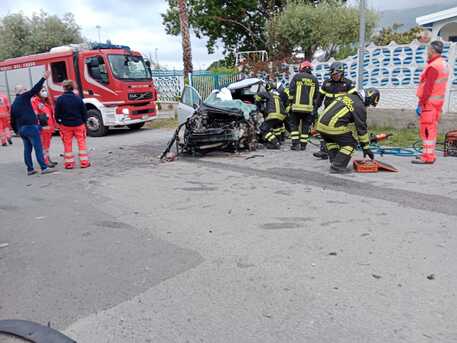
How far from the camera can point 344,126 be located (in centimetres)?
607

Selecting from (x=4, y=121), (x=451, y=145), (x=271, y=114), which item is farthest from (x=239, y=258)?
(x=4, y=121)

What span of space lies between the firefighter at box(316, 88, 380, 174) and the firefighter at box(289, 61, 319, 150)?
167cm

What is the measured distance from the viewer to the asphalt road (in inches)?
99.9

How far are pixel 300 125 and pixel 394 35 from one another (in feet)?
51.9

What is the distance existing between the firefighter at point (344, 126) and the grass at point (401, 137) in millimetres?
2529

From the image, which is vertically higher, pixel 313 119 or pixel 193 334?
pixel 313 119

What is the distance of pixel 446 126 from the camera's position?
9086 millimetres

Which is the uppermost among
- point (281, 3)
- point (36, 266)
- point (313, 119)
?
point (281, 3)

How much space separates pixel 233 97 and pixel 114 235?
595 cm

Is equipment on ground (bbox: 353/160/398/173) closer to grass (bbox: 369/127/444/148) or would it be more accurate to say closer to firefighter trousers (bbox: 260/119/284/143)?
grass (bbox: 369/127/444/148)

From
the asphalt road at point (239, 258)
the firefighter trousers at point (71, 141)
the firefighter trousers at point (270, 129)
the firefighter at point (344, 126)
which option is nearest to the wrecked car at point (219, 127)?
the firefighter trousers at point (270, 129)

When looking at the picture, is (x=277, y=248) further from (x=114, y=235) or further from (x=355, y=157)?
Result: (x=355, y=157)

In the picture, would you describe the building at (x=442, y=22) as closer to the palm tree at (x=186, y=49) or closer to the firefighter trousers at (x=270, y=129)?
the palm tree at (x=186, y=49)

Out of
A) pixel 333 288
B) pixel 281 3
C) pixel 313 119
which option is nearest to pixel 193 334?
pixel 333 288
